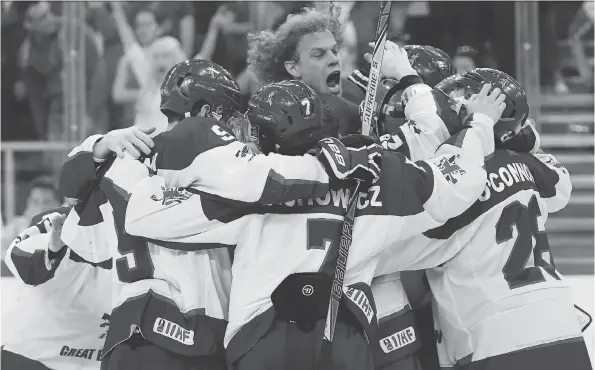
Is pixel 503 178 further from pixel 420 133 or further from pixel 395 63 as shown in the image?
pixel 395 63

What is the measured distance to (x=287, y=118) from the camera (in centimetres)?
246

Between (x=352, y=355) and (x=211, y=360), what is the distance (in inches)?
16.3

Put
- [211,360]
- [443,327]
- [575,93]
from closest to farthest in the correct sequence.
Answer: [211,360] → [443,327] → [575,93]

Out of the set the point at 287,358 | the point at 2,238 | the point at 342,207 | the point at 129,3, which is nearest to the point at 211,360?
the point at 287,358

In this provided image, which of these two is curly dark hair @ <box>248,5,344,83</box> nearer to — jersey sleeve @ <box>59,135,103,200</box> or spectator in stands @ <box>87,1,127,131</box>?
jersey sleeve @ <box>59,135,103,200</box>

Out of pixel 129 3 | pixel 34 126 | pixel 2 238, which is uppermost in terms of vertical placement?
pixel 129 3

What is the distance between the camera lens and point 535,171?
2.76 meters

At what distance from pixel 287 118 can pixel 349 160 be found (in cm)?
22

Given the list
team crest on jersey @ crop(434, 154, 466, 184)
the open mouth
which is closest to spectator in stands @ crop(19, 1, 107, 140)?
the open mouth

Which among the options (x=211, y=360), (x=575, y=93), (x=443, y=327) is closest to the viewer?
(x=211, y=360)

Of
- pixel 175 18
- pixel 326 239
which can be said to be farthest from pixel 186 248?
pixel 175 18

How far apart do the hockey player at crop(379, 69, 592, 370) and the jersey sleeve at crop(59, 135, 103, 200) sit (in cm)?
89

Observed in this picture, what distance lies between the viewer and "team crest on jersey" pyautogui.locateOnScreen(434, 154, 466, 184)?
2.46 metres

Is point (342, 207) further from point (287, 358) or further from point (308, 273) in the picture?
point (287, 358)
